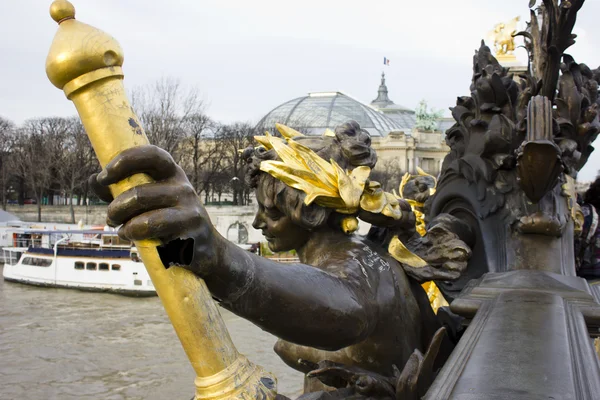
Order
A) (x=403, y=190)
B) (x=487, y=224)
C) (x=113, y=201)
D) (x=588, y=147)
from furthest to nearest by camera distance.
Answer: (x=403, y=190) → (x=588, y=147) → (x=487, y=224) → (x=113, y=201)

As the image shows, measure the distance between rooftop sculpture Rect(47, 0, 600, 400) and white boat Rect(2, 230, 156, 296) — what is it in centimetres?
2269

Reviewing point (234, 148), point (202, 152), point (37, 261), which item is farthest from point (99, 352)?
point (234, 148)

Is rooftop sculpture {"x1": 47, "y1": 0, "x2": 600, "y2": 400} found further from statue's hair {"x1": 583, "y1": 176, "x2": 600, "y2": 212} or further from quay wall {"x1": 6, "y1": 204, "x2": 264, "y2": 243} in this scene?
quay wall {"x1": 6, "y1": 204, "x2": 264, "y2": 243}

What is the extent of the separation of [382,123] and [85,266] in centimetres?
6017

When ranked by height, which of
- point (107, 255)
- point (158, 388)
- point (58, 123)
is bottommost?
point (158, 388)

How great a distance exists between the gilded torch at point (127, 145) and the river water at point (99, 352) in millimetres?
9594

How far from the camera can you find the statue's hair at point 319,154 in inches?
71.3

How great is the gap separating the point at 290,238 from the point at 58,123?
47.5 m

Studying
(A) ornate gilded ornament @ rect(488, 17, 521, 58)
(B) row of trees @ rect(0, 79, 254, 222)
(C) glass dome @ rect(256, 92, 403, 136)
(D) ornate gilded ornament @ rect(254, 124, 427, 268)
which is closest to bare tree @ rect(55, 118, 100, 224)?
(B) row of trees @ rect(0, 79, 254, 222)

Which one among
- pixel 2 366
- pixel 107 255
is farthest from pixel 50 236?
pixel 2 366

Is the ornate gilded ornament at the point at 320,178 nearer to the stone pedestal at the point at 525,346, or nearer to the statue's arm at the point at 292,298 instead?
the statue's arm at the point at 292,298

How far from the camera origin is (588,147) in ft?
9.56

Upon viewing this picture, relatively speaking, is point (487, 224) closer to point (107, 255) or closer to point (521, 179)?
point (521, 179)

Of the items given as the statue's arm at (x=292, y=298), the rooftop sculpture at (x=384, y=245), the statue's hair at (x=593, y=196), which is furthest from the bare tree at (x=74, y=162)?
the statue's arm at (x=292, y=298)
